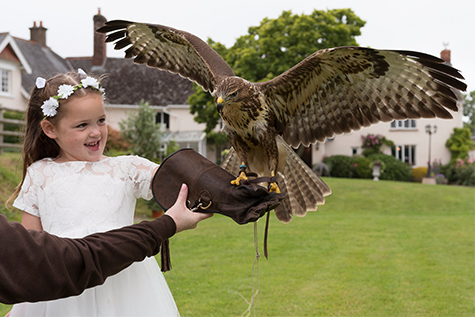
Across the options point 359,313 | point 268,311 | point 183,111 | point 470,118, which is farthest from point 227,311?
point 470,118

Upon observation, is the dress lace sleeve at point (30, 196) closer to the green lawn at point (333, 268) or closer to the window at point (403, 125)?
the green lawn at point (333, 268)

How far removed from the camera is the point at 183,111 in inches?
1071

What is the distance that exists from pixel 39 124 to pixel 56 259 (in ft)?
3.83

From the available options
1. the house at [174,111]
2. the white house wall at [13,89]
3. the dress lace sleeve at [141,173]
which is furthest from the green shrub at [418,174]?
the dress lace sleeve at [141,173]

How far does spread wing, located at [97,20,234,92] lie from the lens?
11.0ft

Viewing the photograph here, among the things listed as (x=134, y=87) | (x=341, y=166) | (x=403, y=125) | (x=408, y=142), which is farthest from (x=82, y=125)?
(x=403, y=125)

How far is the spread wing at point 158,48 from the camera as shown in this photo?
336 cm

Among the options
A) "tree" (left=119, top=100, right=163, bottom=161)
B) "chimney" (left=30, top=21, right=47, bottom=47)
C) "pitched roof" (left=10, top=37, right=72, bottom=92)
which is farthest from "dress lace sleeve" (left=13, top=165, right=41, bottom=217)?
"chimney" (left=30, top=21, right=47, bottom=47)

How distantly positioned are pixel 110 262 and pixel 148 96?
87.3ft

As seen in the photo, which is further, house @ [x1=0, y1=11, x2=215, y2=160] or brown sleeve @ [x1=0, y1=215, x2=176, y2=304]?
house @ [x1=0, y1=11, x2=215, y2=160]

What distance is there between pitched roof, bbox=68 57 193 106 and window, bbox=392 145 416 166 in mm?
13451

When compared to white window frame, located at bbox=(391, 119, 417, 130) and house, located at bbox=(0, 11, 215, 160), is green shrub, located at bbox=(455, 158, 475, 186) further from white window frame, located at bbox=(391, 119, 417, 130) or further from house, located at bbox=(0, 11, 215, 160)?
house, located at bbox=(0, 11, 215, 160)

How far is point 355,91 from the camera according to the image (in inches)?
119

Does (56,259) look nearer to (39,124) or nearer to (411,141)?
(39,124)
